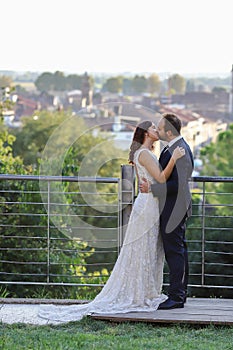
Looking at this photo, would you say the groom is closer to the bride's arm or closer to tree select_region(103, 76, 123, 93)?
the bride's arm

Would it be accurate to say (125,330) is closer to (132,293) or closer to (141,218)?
(132,293)

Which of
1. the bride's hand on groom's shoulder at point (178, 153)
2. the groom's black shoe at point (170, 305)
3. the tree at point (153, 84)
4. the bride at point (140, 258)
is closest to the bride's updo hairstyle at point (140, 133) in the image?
the bride at point (140, 258)

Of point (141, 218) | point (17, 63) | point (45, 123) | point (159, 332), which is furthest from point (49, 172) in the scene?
point (45, 123)

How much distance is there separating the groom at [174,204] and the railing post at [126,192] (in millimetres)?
311

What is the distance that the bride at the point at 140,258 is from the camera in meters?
4.81

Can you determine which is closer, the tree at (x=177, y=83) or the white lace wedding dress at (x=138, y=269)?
the white lace wedding dress at (x=138, y=269)

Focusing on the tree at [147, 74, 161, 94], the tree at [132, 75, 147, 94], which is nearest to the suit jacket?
the tree at [147, 74, 161, 94]

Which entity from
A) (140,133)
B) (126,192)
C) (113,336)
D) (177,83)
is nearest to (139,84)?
(177,83)

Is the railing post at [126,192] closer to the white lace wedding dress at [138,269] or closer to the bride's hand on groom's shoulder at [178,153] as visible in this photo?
the white lace wedding dress at [138,269]

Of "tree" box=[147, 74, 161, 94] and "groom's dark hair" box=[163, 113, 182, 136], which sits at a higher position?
"groom's dark hair" box=[163, 113, 182, 136]

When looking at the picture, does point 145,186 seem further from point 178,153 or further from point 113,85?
point 113,85

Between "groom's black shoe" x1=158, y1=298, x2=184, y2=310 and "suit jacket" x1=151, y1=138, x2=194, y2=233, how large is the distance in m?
0.53

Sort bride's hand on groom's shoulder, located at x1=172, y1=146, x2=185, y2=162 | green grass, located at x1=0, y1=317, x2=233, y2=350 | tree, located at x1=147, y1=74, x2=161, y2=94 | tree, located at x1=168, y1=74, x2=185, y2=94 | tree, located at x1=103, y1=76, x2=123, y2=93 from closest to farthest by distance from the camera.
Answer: green grass, located at x1=0, y1=317, x2=233, y2=350
bride's hand on groom's shoulder, located at x1=172, y1=146, x2=185, y2=162
tree, located at x1=168, y1=74, x2=185, y2=94
tree, located at x1=103, y1=76, x2=123, y2=93
tree, located at x1=147, y1=74, x2=161, y2=94

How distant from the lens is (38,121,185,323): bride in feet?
15.8
